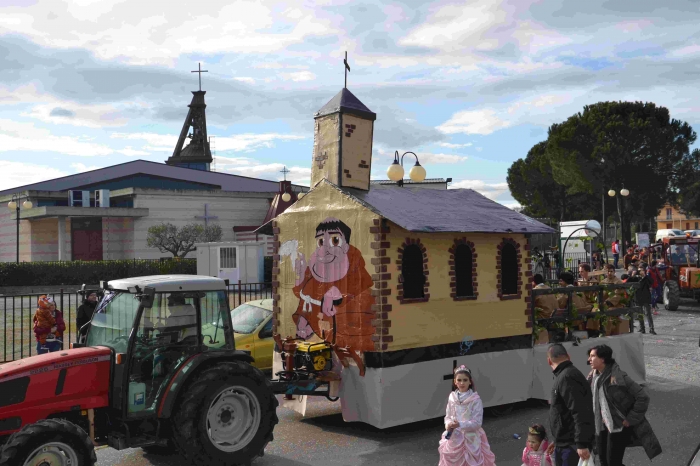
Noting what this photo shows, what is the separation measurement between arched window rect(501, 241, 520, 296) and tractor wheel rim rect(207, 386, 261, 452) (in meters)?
4.57

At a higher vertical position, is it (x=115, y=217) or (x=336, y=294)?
(x=115, y=217)

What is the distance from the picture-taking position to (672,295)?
918 inches

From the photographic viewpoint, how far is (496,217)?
10.8 meters

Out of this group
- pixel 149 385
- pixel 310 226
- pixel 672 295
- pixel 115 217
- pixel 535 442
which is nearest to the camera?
pixel 535 442

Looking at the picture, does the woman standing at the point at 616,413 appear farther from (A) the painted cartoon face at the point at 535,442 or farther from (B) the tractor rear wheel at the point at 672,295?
(B) the tractor rear wheel at the point at 672,295

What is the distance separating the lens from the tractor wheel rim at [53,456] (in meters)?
6.39

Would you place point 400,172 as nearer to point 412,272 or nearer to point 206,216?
point 412,272

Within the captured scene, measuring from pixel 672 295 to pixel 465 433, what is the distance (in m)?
19.2

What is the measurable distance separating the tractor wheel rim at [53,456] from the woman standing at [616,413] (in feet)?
16.3

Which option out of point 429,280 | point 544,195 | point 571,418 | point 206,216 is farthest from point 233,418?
point 544,195

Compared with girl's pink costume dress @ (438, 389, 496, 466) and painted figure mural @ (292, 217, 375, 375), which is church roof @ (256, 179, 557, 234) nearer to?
painted figure mural @ (292, 217, 375, 375)

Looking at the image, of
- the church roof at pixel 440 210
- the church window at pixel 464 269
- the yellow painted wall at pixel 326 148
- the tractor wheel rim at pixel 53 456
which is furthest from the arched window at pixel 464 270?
the tractor wheel rim at pixel 53 456

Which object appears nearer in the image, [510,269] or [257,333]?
[510,269]

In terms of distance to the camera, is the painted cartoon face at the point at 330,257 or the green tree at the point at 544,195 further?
the green tree at the point at 544,195
